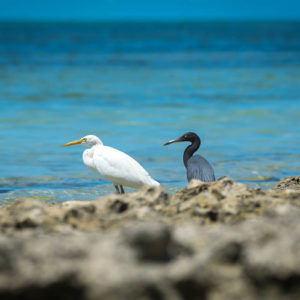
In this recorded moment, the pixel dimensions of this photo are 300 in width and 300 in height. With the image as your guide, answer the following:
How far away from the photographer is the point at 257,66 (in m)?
32.0

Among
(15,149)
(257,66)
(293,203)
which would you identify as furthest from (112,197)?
(257,66)

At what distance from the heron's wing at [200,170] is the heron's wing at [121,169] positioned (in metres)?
0.44

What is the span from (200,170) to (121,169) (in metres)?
0.81

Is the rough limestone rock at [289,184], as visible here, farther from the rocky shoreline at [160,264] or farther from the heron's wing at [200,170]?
the rocky shoreline at [160,264]

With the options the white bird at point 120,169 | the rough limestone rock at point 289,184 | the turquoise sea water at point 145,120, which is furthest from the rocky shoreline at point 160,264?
the turquoise sea water at point 145,120

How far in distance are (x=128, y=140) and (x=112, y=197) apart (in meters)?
7.84

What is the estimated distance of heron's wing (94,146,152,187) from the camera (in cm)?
656

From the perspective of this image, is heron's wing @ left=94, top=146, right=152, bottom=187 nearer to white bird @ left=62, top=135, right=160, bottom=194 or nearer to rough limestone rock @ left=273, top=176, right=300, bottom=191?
white bird @ left=62, top=135, right=160, bottom=194

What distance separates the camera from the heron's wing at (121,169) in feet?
21.5

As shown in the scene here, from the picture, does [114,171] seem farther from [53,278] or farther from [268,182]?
[53,278]

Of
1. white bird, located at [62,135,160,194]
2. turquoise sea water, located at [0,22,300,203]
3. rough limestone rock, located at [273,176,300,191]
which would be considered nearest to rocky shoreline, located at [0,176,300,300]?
rough limestone rock, located at [273,176,300,191]

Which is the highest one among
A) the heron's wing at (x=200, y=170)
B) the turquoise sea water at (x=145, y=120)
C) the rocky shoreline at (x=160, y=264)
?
the turquoise sea water at (x=145, y=120)

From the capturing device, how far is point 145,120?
14.7 meters

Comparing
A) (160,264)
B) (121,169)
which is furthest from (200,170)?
(160,264)
